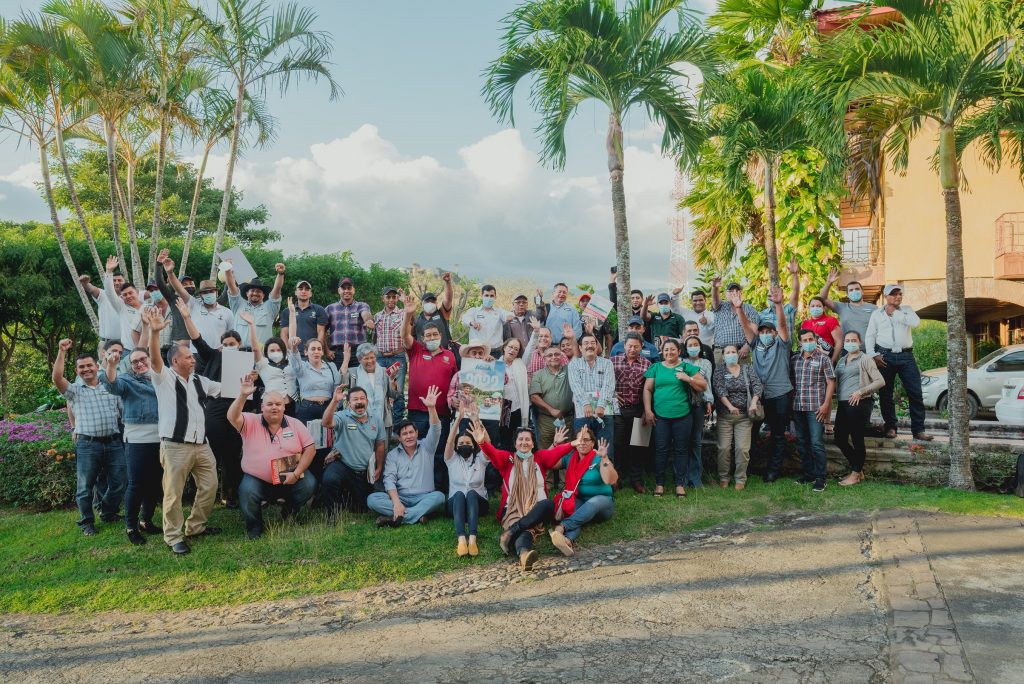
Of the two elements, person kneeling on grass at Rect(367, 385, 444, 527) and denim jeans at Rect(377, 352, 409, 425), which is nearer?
person kneeling on grass at Rect(367, 385, 444, 527)

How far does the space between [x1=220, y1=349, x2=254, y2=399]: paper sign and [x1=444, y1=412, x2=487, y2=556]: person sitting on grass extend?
98.5 inches

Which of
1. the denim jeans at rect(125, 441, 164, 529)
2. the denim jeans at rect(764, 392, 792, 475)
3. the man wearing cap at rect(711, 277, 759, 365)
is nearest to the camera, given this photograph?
the denim jeans at rect(125, 441, 164, 529)

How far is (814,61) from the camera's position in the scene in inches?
376

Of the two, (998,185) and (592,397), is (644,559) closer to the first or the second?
(592,397)

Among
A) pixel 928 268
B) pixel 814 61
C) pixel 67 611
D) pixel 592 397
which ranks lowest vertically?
pixel 67 611

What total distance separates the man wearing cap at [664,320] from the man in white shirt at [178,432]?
20.5ft

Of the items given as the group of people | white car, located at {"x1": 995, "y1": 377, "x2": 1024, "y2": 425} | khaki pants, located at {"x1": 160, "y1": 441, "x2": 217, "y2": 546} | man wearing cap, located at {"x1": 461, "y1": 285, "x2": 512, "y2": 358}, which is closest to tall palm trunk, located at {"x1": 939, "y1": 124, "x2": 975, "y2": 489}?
the group of people

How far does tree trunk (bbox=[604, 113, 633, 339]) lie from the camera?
11117 mm

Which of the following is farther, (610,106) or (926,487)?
(610,106)

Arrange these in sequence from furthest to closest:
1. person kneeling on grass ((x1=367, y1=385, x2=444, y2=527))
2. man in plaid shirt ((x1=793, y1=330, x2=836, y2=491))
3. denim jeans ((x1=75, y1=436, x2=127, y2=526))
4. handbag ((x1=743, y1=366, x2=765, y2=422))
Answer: handbag ((x1=743, y1=366, x2=765, y2=422)) → man in plaid shirt ((x1=793, y1=330, x2=836, y2=491)) → denim jeans ((x1=75, y1=436, x2=127, y2=526)) → person kneeling on grass ((x1=367, y1=385, x2=444, y2=527))

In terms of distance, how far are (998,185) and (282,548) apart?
1928 cm

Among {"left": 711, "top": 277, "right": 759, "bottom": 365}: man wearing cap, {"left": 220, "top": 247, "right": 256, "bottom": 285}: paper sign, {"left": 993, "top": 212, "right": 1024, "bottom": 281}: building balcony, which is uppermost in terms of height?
{"left": 993, "top": 212, "right": 1024, "bottom": 281}: building balcony

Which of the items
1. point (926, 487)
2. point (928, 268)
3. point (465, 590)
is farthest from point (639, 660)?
point (928, 268)

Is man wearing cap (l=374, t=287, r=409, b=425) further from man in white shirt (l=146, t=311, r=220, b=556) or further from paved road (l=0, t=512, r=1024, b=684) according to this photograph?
paved road (l=0, t=512, r=1024, b=684)
